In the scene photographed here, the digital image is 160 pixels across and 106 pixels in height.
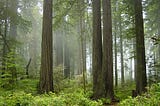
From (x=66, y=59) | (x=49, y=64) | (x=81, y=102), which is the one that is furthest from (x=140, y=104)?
(x=66, y=59)

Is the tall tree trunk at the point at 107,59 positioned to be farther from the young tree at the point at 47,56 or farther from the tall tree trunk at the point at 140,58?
the young tree at the point at 47,56

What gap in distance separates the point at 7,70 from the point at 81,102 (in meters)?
4.97

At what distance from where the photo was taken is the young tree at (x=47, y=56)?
1114 centimetres

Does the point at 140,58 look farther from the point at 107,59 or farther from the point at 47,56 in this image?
the point at 47,56

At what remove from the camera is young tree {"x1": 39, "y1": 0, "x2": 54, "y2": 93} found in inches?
439

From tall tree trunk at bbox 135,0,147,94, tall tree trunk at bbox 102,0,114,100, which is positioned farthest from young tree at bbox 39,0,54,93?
tall tree trunk at bbox 135,0,147,94

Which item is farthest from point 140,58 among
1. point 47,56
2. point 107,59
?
point 47,56

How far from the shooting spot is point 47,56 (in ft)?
37.7

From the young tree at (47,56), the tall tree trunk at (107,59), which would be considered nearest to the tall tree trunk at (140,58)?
the tall tree trunk at (107,59)

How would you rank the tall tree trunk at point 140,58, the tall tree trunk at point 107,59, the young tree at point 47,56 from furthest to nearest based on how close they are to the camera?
the tall tree trunk at point 140,58 < the tall tree trunk at point 107,59 < the young tree at point 47,56

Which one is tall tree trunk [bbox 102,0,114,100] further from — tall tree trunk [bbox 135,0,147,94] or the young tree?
the young tree

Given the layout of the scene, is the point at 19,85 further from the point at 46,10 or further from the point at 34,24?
the point at 34,24

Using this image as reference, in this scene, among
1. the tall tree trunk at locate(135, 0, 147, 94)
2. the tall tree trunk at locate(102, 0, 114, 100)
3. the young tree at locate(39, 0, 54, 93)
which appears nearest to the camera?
the young tree at locate(39, 0, 54, 93)

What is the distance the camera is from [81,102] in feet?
27.1
